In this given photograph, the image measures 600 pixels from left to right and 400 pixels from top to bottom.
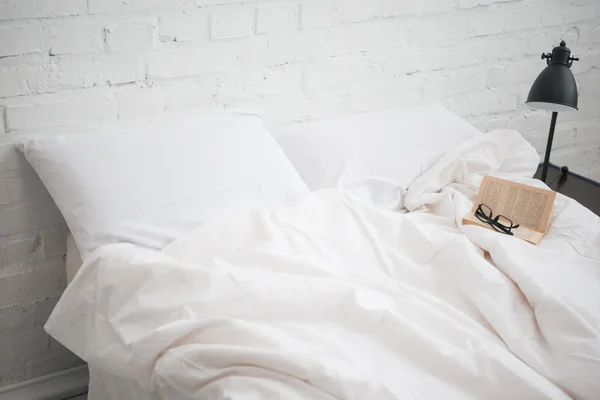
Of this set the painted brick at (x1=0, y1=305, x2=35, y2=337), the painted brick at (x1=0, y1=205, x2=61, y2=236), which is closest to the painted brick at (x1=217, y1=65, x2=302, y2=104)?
the painted brick at (x1=0, y1=205, x2=61, y2=236)

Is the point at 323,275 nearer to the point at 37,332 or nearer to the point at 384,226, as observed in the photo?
the point at 384,226

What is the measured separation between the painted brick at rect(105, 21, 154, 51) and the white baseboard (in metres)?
0.96

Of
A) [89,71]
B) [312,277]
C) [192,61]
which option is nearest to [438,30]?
[192,61]

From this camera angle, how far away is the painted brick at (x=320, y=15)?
2102 millimetres

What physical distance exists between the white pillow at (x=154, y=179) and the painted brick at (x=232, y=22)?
0.96 ft

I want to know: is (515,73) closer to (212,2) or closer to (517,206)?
(517,206)

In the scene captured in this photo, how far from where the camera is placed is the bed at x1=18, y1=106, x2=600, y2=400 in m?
1.22

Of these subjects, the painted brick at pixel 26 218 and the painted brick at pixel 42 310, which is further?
the painted brick at pixel 42 310

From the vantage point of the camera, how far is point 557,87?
2.05 metres

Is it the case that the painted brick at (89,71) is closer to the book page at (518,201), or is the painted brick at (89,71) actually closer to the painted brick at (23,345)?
the painted brick at (23,345)

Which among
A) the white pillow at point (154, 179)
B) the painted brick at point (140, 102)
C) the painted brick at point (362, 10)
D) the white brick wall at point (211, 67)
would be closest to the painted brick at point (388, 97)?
the white brick wall at point (211, 67)

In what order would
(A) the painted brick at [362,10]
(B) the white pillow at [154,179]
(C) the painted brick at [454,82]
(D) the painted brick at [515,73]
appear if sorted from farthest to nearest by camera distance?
1. (D) the painted brick at [515,73]
2. (C) the painted brick at [454,82]
3. (A) the painted brick at [362,10]
4. (B) the white pillow at [154,179]

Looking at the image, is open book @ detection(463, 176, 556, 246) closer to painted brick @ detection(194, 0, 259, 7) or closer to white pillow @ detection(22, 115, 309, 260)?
white pillow @ detection(22, 115, 309, 260)

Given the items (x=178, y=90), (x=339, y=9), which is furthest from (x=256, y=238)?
(x=339, y=9)
